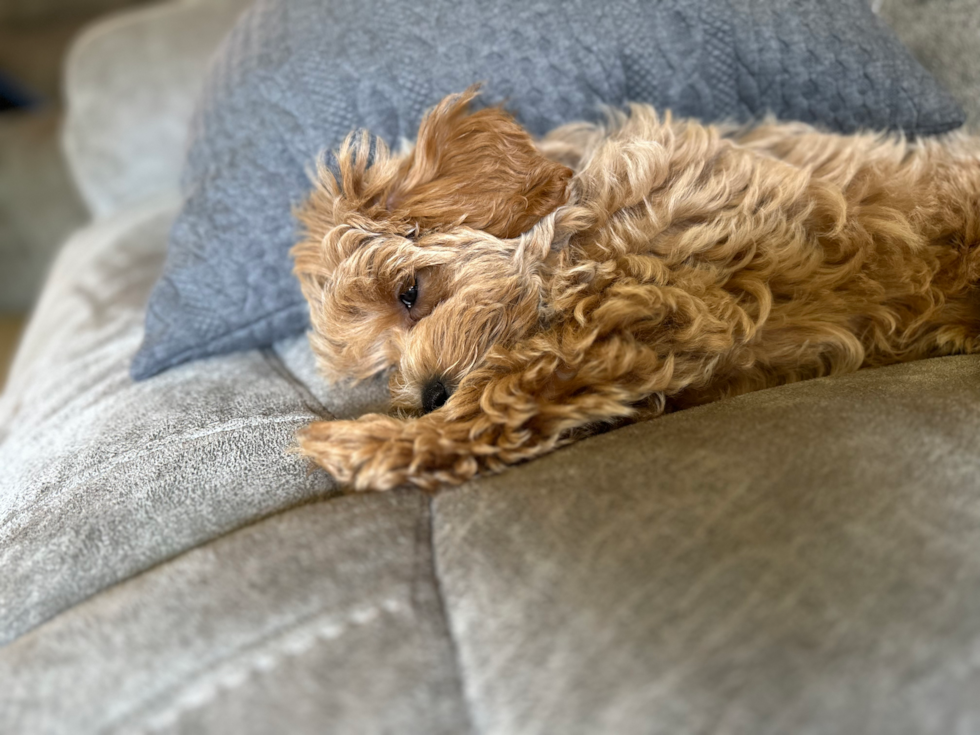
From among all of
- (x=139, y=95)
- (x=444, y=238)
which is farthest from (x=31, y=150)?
(x=444, y=238)

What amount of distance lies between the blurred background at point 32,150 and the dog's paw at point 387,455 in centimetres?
304

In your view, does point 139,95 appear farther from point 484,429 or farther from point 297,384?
point 484,429

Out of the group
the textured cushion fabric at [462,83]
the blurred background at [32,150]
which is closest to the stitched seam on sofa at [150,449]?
the textured cushion fabric at [462,83]

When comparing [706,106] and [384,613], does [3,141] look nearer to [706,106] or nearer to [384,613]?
[706,106]

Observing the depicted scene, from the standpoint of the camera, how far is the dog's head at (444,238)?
3.61 feet

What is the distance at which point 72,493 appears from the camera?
1012mm

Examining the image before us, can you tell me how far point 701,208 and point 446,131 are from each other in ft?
1.38

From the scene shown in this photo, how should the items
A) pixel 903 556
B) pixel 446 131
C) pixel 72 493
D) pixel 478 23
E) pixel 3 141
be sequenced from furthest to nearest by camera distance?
1. pixel 3 141
2. pixel 478 23
3. pixel 446 131
4. pixel 72 493
5. pixel 903 556

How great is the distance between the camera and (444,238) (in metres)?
1.11

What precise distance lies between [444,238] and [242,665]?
0.68m

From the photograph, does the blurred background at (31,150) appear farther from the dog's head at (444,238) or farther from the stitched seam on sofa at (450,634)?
the stitched seam on sofa at (450,634)

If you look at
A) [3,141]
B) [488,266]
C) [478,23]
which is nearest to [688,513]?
[488,266]

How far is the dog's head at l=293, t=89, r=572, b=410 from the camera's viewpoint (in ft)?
3.61

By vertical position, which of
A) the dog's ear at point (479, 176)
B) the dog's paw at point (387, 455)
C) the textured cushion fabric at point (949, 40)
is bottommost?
the dog's paw at point (387, 455)
